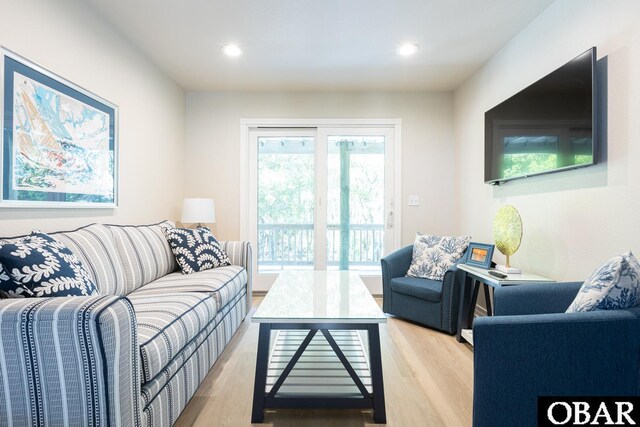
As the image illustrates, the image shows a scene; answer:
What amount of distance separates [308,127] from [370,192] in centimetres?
107

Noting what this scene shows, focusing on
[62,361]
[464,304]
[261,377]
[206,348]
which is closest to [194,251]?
[206,348]

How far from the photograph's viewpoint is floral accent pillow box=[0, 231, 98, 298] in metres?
1.36

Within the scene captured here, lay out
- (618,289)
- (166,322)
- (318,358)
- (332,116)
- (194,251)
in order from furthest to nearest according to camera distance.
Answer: (332,116)
(194,251)
(318,358)
(166,322)
(618,289)

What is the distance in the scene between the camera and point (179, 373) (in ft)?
5.58

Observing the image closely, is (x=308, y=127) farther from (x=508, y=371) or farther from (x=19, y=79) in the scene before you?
(x=508, y=371)

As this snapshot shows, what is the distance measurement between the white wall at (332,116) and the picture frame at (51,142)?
4.84ft

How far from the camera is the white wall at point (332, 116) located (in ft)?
13.5

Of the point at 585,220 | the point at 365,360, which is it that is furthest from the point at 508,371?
the point at 585,220

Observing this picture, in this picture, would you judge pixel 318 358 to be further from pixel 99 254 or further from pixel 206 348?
pixel 99 254

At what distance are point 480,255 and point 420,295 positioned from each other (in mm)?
603

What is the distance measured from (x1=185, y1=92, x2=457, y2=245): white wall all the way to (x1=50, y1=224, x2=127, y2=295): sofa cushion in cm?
189

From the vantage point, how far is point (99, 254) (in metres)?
2.09

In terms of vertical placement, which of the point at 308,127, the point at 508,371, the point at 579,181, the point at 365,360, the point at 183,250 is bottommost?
the point at 365,360

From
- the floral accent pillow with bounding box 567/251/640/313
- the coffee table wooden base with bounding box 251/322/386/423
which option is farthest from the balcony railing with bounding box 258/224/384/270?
the floral accent pillow with bounding box 567/251/640/313
